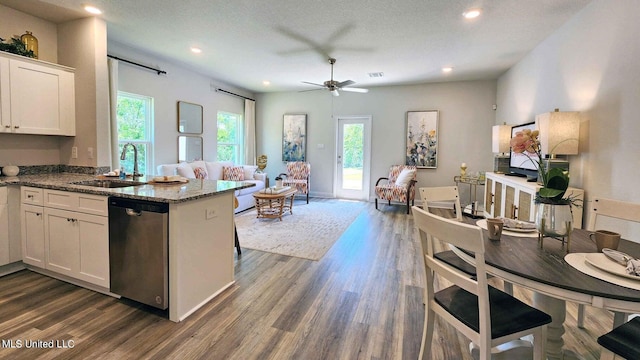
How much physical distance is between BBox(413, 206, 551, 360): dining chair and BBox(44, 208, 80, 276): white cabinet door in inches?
108

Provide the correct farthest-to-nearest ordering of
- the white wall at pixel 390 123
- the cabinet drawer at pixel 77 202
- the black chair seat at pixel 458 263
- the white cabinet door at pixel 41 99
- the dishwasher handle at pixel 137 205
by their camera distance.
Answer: the white wall at pixel 390 123 < the white cabinet door at pixel 41 99 < the cabinet drawer at pixel 77 202 < the dishwasher handle at pixel 137 205 < the black chair seat at pixel 458 263

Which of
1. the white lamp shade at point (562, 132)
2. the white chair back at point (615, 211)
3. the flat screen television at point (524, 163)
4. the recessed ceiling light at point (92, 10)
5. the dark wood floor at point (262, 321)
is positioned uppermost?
the recessed ceiling light at point (92, 10)

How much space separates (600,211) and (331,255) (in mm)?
2387

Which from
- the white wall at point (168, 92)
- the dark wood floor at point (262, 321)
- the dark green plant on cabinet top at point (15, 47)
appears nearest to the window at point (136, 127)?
the white wall at point (168, 92)

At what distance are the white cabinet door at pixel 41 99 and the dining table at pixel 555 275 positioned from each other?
13.4 ft

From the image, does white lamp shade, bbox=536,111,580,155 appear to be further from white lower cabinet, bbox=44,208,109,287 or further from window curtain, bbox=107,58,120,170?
window curtain, bbox=107,58,120,170

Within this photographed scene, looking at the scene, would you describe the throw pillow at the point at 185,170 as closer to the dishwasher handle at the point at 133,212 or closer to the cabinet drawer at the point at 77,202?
the cabinet drawer at the point at 77,202

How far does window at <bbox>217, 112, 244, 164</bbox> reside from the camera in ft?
22.3

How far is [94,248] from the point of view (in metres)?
2.39

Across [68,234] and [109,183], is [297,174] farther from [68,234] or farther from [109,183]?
[68,234]

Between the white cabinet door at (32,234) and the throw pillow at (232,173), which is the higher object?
the throw pillow at (232,173)

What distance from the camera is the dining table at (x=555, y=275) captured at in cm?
106

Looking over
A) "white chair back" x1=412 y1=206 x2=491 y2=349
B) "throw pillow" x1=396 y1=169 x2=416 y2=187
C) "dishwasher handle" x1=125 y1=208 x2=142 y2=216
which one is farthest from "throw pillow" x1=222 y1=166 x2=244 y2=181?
"white chair back" x1=412 y1=206 x2=491 y2=349

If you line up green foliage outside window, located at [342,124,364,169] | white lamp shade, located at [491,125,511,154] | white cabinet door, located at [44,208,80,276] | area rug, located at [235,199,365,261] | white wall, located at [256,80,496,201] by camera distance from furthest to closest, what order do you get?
green foliage outside window, located at [342,124,364,169]
white wall, located at [256,80,496,201]
white lamp shade, located at [491,125,511,154]
area rug, located at [235,199,365,261]
white cabinet door, located at [44,208,80,276]
